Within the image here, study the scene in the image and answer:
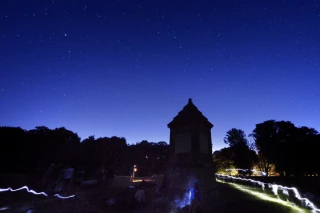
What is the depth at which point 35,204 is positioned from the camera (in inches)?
501

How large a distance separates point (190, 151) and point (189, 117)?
310 cm

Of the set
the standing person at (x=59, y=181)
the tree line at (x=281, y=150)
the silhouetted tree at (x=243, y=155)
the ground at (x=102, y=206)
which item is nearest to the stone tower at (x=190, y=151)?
the ground at (x=102, y=206)

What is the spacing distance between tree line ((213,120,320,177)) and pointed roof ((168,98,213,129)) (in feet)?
97.7

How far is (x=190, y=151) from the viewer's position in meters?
16.0

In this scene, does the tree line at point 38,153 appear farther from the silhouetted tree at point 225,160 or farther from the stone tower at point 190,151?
the silhouetted tree at point 225,160

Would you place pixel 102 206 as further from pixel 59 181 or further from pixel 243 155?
pixel 243 155

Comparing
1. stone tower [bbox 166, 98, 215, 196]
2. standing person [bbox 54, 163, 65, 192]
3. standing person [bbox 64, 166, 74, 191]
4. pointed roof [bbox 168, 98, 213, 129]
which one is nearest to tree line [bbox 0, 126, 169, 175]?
standing person [bbox 54, 163, 65, 192]

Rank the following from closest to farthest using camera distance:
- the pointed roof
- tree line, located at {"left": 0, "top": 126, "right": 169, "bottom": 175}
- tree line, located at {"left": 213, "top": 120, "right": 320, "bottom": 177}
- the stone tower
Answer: the stone tower
the pointed roof
tree line, located at {"left": 0, "top": 126, "right": 169, "bottom": 175}
tree line, located at {"left": 213, "top": 120, "right": 320, "bottom": 177}

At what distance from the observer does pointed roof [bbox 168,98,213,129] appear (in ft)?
56.1

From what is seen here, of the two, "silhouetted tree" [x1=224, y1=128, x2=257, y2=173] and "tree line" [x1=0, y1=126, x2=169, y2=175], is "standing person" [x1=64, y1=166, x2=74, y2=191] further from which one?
"silhouetted tree" [x1=224, y1=128, x2=257, y2=173]

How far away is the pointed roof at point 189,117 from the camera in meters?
17.1

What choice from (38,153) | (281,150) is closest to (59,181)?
(38,153)

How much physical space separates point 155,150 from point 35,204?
68.8 meters

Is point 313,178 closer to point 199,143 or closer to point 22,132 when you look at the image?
point 199,143
